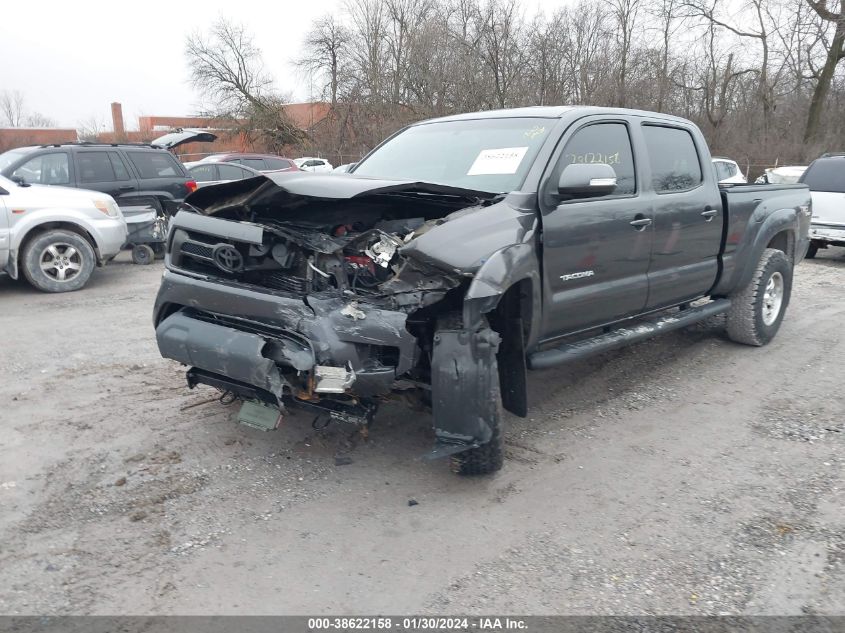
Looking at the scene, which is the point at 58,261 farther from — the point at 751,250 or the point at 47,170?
the point at 751,250

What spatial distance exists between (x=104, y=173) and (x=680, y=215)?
345 inches

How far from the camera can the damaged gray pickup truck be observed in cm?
330

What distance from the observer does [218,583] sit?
279 cm

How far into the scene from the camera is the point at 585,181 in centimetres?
386

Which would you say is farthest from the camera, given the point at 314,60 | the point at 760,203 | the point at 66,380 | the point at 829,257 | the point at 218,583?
the point at 314,60

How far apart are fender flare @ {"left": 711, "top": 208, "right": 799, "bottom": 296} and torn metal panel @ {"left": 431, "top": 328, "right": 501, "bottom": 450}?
3195 mm

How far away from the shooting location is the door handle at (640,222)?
4.54 m

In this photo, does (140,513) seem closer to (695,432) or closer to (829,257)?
(695,432)

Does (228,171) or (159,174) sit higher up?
(228,171)

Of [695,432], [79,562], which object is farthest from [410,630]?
[695,432]

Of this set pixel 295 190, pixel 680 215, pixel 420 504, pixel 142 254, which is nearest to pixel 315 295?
pixel 295 190

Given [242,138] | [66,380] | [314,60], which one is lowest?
[66,380]

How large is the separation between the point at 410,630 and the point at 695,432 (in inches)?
103

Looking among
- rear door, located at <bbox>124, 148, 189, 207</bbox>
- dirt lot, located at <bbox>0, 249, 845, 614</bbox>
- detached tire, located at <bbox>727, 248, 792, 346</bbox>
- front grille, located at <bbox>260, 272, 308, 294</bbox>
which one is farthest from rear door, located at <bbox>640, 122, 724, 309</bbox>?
rear door, located at <bbox>124, 148, 189, 207</bbox>
